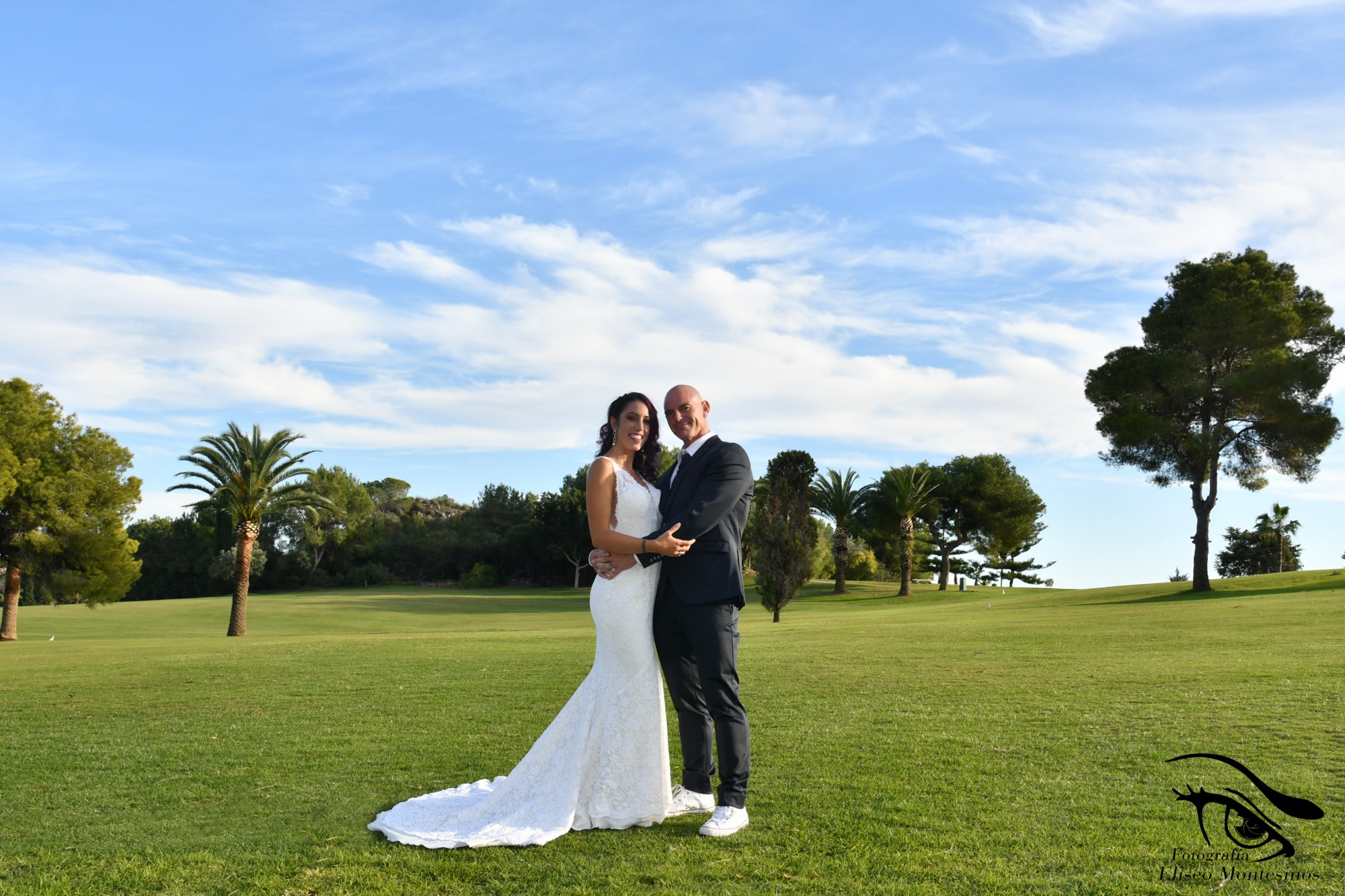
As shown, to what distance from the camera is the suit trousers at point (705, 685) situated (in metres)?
5.60

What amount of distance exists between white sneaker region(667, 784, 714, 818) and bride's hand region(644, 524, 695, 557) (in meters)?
1.60

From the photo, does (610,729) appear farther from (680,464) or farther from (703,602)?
(680,464)

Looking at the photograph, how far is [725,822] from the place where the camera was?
5359 millimetres

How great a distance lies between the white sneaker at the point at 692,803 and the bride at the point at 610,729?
6cm

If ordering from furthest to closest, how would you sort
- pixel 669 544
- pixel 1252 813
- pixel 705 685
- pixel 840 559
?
pixel 840 559 < pixel 705 685 < pixel 1252 813 < pixel 669 544

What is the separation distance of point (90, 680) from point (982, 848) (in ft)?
47.9

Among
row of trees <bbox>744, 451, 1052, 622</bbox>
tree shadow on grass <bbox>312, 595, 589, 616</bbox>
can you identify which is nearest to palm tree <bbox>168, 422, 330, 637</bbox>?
tree shadow on grass <bbox>312, 595, 589, 616</bbox>

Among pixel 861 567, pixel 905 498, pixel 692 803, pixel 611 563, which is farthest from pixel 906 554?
pixel 611 563

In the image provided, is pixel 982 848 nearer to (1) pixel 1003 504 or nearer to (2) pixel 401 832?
(2) pixel 401 832

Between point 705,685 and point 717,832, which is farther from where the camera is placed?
point 705,685

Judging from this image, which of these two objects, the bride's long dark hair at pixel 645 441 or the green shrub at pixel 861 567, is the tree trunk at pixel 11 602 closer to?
the bride's long dark hair at pixel 645 441

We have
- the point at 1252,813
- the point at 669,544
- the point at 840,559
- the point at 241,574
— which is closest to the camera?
the point at 669,544

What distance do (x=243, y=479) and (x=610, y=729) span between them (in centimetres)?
3380

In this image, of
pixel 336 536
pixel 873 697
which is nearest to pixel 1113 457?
pixel 873 697
